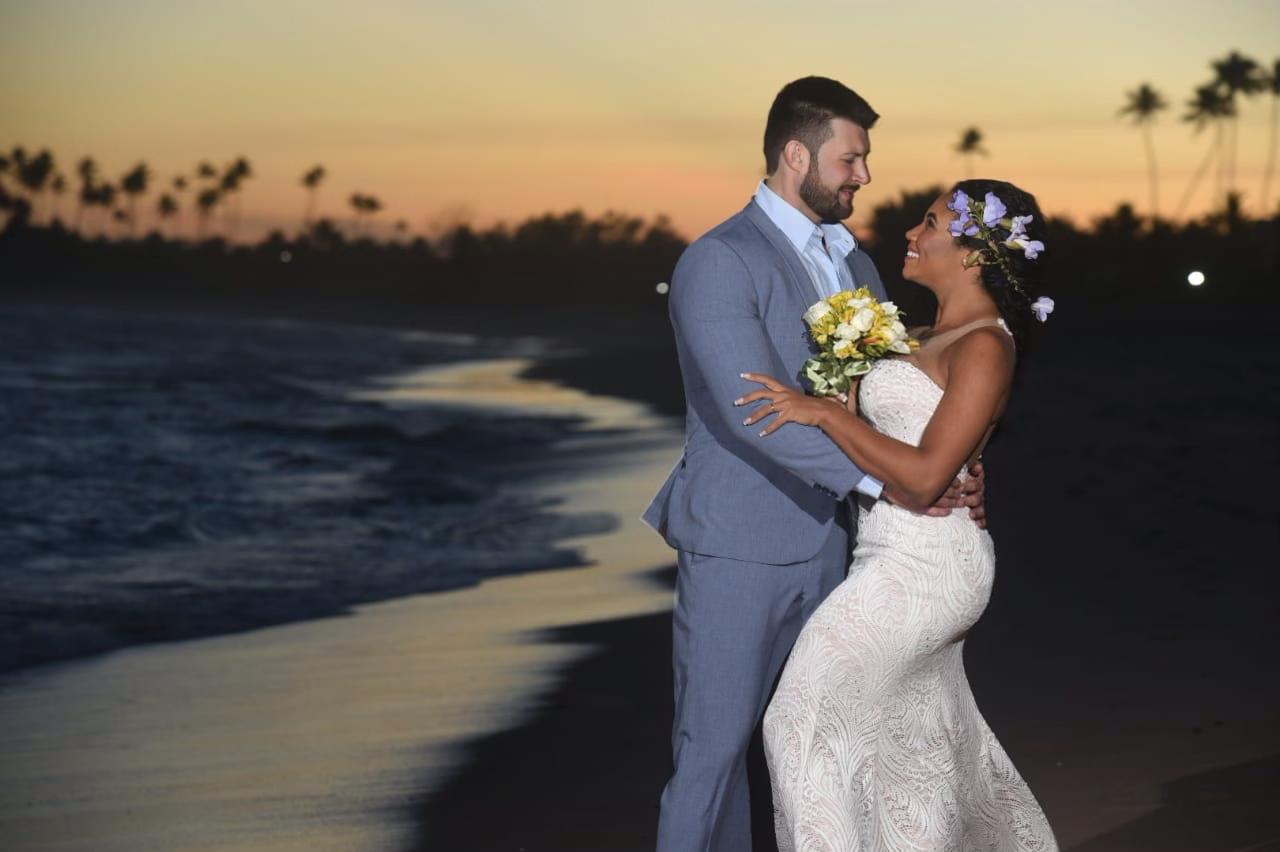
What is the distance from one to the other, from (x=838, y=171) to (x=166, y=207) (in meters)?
160

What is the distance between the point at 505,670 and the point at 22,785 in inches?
96.6

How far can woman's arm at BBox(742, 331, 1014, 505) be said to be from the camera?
4129mm

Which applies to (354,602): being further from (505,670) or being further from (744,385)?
(744,385)

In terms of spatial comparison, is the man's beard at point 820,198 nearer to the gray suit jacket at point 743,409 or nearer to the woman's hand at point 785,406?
the gray suit jacket at point 743,409

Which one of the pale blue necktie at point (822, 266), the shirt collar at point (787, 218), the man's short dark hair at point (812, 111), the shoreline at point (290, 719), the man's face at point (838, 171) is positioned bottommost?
the shoreline at point (290, 719)

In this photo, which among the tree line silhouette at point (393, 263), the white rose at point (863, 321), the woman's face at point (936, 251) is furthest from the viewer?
the tree line silhouette at point (393, 263)

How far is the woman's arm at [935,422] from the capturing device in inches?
163

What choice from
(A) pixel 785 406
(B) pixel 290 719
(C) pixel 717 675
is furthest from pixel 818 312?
(B) pixel 290 719

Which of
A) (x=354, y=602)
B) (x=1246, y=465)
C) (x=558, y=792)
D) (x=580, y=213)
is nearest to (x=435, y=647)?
(x=354, y=602)

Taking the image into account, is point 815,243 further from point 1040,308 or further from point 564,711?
point 564,711

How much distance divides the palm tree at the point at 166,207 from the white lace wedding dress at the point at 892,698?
157810 millimetres

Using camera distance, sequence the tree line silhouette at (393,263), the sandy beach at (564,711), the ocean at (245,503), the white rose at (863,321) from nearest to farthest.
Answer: the white rose at (863,321) < the sandy beach at (564,711) < the ocean at (245,503) < the tree line silhouette at (393,263)

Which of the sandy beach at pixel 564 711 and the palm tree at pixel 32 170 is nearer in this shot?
the sandy beach at pixel 564 711

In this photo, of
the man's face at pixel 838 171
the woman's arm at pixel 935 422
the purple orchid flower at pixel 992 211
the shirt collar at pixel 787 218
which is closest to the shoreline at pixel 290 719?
the woman's arm at pixel 935 422
